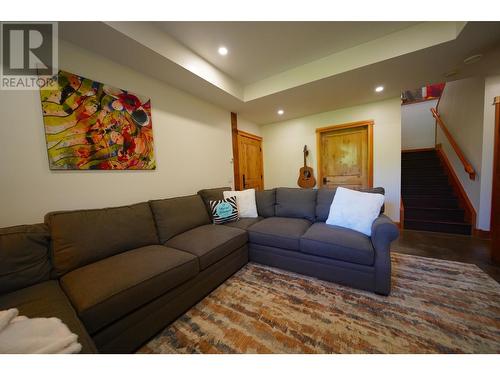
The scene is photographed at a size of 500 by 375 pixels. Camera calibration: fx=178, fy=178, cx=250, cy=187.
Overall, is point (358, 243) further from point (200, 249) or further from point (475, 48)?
point (475, 48)

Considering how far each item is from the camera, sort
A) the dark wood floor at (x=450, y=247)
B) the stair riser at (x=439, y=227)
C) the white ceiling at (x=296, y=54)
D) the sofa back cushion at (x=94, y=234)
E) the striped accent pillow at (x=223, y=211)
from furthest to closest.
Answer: the stair riser at (x=439, y=227) < the striped accent pillow at (x=223, y=211) < the dark wood floor at (x=450, y=247) < the white ceiling at (x=296, y=54) < the sofa back cushion at (x=94, y=234)

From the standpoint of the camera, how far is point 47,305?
0.89 m

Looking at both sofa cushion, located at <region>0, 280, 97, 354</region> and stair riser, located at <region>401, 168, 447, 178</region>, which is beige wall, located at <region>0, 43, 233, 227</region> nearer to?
sofa cushion, located at <region>0, 280, 97, 354</region>

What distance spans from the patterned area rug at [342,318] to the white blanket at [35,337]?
627mm

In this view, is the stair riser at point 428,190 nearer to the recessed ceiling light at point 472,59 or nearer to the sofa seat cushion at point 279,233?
the recessed ceiling light at point 472,59

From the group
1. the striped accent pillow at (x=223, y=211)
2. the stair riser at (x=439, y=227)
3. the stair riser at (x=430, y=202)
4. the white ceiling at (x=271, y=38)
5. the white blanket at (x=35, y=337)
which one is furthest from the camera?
the stair riser at (x=430, y=202)

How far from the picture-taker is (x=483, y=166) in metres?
2.55

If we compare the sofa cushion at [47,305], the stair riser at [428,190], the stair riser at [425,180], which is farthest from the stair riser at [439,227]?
the sofa cushion at [47,305]

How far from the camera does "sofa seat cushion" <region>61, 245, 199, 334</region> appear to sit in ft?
3.03

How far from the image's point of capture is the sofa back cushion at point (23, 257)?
101cm

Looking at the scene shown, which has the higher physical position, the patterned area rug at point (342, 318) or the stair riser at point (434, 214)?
the stair riser at point (434, 214)

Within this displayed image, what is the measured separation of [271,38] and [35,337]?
2.68m

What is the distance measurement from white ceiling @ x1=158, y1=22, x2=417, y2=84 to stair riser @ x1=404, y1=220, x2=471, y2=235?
301cm
